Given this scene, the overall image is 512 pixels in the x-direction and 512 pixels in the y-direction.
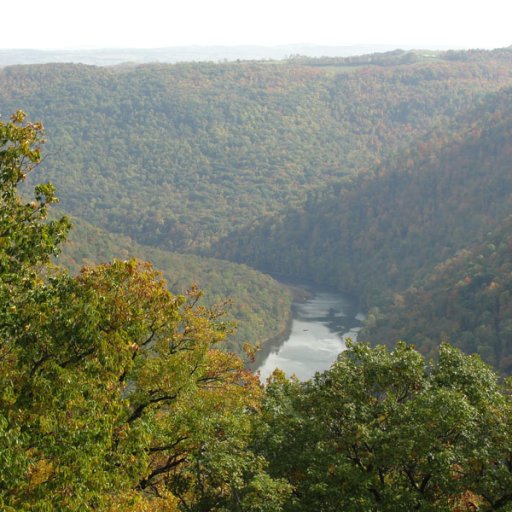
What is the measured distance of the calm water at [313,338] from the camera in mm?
135125

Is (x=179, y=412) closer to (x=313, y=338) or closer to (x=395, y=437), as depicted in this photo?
(x=395, y=437)

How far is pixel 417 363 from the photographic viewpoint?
25.1 m

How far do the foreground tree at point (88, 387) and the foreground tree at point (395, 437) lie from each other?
2095 millimetres

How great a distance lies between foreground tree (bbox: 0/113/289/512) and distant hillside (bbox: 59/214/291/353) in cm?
12152

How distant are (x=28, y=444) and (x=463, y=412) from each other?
12334mm

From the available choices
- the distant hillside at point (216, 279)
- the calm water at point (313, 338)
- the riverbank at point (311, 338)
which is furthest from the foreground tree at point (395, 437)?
the distant hillside at point (216, 279)

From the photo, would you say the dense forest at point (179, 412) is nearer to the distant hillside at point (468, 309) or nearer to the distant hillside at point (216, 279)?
the distant hillside at point (468, 309)

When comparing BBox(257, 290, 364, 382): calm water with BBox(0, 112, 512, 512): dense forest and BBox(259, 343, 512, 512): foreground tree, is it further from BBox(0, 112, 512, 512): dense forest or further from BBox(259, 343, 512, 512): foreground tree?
BBox(0, 112, 512, 512): dense forest

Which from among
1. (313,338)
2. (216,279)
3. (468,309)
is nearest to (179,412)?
(468,309)

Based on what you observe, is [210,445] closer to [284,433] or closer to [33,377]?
[284,433]

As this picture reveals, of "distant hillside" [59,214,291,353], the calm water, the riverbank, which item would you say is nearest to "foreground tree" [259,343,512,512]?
the calm water

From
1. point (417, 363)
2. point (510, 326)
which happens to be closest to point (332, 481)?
point (417, 363)

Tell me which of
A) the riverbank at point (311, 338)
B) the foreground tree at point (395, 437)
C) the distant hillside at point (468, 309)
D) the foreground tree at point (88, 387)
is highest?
the foreground tree at point (88, 387)

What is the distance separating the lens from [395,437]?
2272 cm
